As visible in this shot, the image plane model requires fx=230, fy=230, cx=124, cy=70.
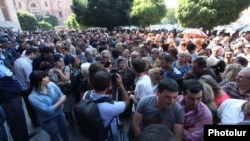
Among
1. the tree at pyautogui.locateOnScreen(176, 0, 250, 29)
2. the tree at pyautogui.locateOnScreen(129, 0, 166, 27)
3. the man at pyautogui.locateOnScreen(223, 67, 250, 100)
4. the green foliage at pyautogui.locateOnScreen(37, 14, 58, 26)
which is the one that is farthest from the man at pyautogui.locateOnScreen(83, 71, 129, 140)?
the green foliage at pyautogui.locateOnScreen(37, 14, 58, 26)

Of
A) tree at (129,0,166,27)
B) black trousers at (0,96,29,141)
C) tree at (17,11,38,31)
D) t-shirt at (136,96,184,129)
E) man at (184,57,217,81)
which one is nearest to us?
t-shirt at (136,96,184,129)

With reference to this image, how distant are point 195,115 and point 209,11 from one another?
14384 millimetres

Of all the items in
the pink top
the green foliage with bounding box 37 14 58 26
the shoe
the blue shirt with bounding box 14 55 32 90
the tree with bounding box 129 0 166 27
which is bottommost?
the shoe

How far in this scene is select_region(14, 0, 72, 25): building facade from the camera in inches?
3841

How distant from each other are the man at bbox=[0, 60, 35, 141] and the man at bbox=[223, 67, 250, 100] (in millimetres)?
3497

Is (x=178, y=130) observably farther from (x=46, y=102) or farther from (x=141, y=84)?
(x=46, y=102)

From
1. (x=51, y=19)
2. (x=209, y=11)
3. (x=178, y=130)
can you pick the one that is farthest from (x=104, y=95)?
(x=51, y=19)

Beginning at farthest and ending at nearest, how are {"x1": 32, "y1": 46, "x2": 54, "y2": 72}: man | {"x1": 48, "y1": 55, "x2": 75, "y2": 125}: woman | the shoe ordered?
{"x1": 32, "y1": 46, "x2": 54, "y2": 72}: man < the shoe < {"x1": 48, "y1": 55, "x2": 75, "y2": 125}: woman

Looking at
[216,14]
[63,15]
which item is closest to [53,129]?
[216,14]

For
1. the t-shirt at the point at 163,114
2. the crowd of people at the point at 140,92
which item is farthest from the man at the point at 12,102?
the t-shirt at the point at 163,114

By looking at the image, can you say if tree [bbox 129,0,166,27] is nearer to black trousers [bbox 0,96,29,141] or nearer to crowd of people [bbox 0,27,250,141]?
crowd of people [bbox 0,27,250,141]

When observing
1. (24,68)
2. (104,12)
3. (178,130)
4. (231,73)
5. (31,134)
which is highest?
(104,12)

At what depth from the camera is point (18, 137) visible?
4297 mm

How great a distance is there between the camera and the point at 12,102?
4027 mm
